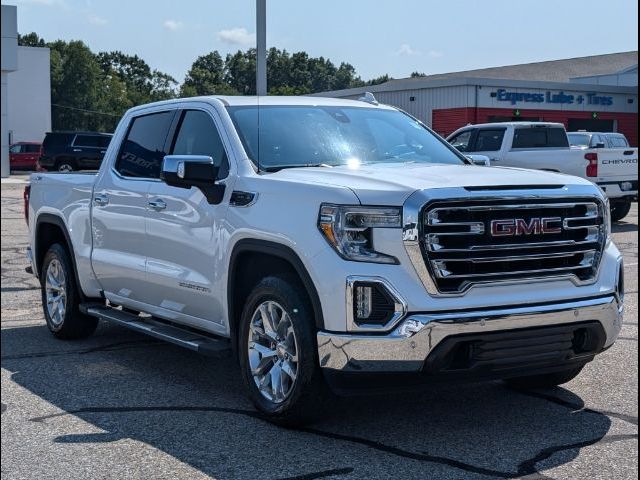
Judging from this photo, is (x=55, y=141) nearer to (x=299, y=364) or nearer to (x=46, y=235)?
(x=46, y=235)

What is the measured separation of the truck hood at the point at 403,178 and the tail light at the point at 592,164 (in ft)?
40.9

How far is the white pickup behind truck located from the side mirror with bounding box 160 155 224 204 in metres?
8.76

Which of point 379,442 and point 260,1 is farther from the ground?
point 260,1

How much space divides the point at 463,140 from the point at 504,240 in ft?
35.7

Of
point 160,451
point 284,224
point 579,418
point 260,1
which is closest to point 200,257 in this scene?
point 284,224

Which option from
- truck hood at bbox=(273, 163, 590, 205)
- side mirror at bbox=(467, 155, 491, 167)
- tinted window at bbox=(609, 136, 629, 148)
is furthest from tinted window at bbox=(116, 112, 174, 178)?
tinted window at bbox=(609, 136, 629, 148)

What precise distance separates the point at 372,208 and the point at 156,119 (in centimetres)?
280

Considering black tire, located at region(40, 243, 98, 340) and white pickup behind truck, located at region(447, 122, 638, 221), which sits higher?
white pickup behind truck, located at region(447, 122, 638, 221)

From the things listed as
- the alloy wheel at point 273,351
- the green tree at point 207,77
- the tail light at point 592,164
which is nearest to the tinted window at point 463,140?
the tail light at point 592,164

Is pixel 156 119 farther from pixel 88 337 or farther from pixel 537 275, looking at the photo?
pixel 537 275

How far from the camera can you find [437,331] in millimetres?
4578

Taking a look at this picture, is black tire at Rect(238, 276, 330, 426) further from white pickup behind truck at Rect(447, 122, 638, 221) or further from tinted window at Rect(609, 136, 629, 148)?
tinted window at Rect(609, 136, 629, 148)

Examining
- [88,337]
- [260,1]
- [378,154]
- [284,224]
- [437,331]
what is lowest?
[88,337]

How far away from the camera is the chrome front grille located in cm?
469
